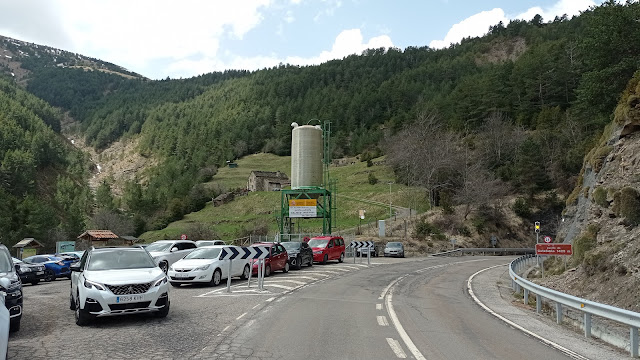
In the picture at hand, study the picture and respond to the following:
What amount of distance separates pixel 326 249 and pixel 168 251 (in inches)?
469

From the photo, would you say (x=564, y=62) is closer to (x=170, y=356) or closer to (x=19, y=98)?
(x=170, y=356)

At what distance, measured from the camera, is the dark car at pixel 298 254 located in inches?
1083

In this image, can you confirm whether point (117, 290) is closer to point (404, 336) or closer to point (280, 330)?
point (280, 330)

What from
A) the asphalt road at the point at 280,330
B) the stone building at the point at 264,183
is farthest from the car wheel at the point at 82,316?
the stone building at the point at 264,183

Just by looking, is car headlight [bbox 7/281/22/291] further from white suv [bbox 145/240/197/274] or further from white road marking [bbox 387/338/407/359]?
white suv [bbox 145/240/197/274]

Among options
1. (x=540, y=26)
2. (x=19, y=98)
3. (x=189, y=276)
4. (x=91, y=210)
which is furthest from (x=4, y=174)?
(x=540, y=26)

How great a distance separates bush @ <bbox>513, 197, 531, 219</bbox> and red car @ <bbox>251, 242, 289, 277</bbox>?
44831 mm

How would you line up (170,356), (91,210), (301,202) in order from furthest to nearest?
(91,210), (301,202), (170,356)

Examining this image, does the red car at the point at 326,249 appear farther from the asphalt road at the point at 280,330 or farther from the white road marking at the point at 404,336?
the white road marking at the point at 404,336

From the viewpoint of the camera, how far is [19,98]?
194 m

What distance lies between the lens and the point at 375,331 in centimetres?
977

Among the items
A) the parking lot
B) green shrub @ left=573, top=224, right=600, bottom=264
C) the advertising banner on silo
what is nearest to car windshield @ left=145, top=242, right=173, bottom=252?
the parking lot

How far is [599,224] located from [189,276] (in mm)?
17870

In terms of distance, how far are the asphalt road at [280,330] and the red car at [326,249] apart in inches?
609
